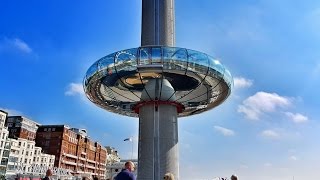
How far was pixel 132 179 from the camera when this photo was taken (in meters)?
7.58

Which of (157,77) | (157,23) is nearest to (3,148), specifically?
(157,77)

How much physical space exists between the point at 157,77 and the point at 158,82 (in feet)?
1.44

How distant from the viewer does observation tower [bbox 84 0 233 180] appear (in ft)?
76.4

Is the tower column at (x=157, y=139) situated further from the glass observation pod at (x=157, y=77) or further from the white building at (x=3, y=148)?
the white building at (x=3, y=148)

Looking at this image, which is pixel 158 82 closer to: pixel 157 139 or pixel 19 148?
pixel 157 139

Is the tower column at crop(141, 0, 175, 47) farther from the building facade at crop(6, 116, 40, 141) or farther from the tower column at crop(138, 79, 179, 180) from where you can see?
the building facade at crop(6, 116, 40, 141)

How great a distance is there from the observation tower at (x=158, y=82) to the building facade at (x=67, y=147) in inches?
2299

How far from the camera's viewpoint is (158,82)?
2573 cm

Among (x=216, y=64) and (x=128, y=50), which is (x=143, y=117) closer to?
(x=128, y=50)

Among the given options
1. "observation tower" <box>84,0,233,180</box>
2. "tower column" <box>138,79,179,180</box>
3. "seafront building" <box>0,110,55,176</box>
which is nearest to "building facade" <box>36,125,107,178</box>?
"seafront building" <box>0,110,55,176</box>

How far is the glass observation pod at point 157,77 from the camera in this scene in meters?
23.2

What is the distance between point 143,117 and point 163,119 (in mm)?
1596

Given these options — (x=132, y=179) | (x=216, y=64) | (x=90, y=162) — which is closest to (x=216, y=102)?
(x=216, y=64)

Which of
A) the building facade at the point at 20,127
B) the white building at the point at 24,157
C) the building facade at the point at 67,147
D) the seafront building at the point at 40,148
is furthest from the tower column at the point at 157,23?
the building facade at the point at 20,127
